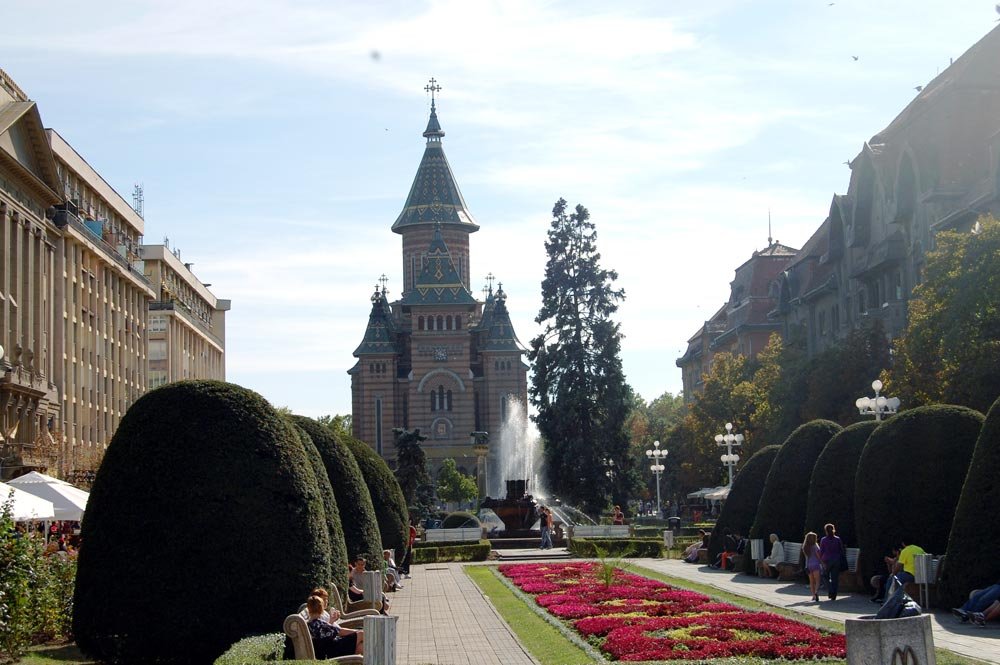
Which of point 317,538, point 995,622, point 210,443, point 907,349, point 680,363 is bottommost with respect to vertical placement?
point 995,622

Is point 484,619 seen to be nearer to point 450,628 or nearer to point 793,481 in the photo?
point 450,628

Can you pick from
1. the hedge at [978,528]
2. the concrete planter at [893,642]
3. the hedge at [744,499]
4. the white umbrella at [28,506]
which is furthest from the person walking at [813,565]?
the concrete planter at [893,642]

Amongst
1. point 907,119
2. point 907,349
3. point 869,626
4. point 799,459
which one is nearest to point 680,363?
point 907,119

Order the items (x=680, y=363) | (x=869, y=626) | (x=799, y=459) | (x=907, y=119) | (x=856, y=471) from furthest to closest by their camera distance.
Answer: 1. (x=680, y=363)
2. (x=907, y=119)
3. (x=799, y=459)
4. (x=856, y=471)
5. (x=869, y=626)

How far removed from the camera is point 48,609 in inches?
829

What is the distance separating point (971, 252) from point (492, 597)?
17.4 meters

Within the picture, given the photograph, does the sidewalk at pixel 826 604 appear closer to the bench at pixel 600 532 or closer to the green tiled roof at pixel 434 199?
the bench at pixel 600 532

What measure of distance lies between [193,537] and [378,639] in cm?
479

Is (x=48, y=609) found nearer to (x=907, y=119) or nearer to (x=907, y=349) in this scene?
(x=907, y=349)

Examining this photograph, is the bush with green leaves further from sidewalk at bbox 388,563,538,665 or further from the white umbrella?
sidewalk at bbox 388,563,538,665

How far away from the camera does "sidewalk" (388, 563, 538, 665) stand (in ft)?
62.8

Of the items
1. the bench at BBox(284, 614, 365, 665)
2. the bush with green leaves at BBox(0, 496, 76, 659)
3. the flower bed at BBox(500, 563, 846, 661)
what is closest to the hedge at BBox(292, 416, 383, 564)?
the flower bed at BBox(500, 563, 846, 661)

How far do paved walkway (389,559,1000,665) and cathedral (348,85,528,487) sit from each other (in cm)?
9424

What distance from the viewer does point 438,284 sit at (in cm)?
13550
